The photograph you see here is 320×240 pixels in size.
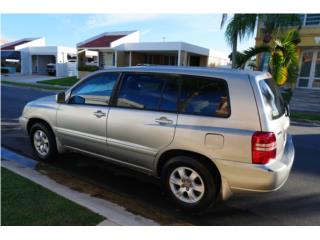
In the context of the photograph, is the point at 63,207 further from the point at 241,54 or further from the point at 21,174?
the point at 241,54

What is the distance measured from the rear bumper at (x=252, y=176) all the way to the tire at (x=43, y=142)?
9.89ft

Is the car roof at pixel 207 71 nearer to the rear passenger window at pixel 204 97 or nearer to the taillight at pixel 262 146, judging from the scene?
the rear passenger window at pixel 204 97

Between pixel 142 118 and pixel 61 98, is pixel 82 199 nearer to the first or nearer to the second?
pixel 142 118

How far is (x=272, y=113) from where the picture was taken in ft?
10.6

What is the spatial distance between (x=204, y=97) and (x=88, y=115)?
1839mm

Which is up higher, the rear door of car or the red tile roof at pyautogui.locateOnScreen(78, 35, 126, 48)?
the red tile roof at pyautogui.locateOnScreen(78, 35, 126, 48)

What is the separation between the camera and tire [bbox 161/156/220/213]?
3.27 m

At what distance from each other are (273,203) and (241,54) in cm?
923

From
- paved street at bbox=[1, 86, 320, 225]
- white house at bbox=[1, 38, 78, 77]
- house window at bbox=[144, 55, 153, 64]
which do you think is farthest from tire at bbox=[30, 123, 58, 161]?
white house at bbox=[1, 38, 78, 77]

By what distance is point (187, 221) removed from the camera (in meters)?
3.27

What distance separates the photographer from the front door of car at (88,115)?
406 cm

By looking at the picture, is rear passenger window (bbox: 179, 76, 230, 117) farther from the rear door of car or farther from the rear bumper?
the rear bumper

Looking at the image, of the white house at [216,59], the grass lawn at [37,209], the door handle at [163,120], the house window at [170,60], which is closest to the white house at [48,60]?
the house window at [170,60]

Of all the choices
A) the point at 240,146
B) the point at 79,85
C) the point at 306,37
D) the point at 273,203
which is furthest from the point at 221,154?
the point at 306,37
